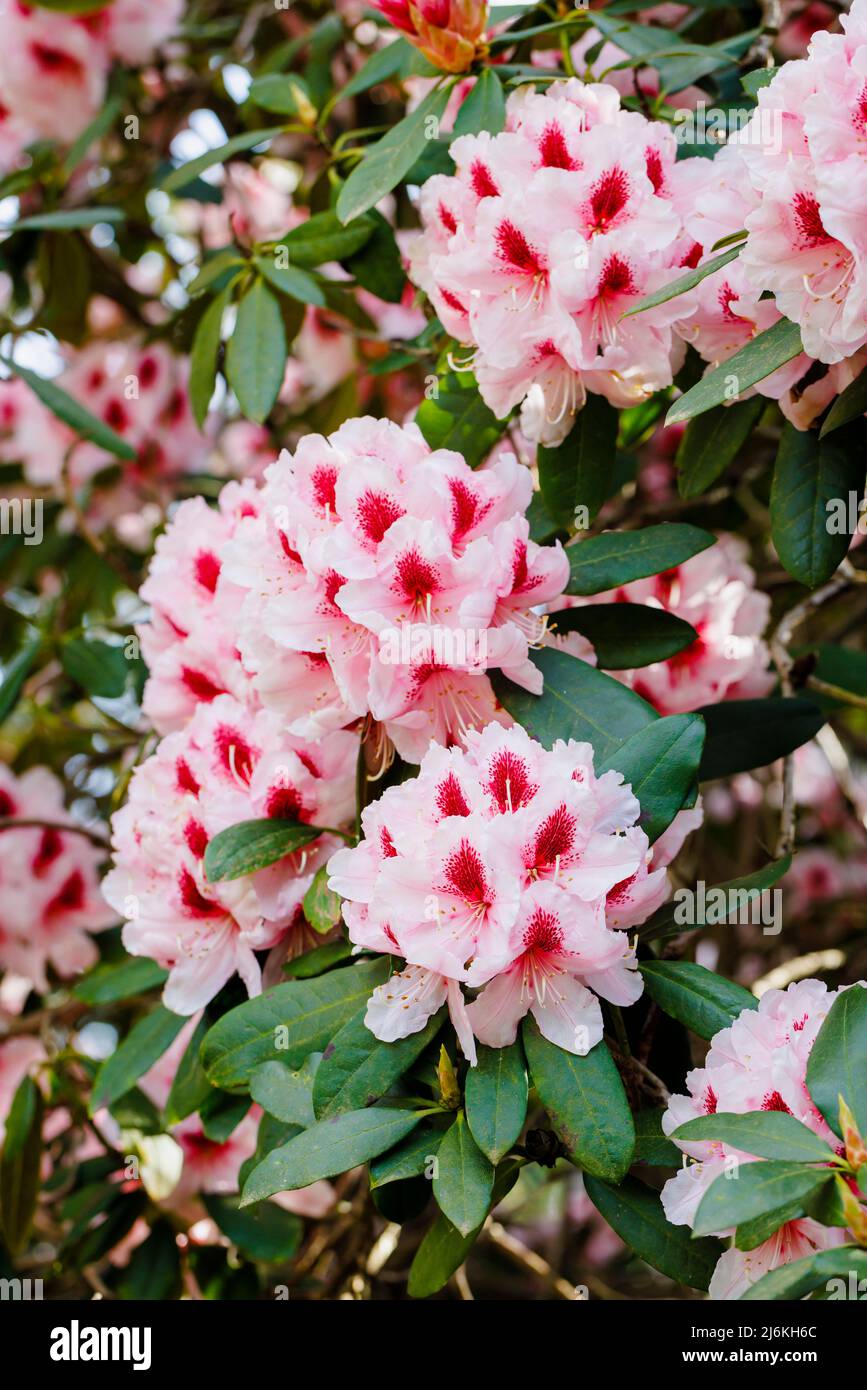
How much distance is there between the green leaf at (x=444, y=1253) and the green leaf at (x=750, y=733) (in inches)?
17.3

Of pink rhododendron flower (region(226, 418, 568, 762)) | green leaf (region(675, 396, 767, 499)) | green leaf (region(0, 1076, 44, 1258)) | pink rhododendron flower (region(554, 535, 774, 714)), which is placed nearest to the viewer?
pink rhododendron flower (region(226, 418, 568, 762))

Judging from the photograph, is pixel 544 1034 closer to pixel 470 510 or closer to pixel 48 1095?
pixel 470 510

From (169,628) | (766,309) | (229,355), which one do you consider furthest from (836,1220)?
(229,355)

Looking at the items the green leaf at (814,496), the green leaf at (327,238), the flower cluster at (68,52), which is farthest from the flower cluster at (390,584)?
the flower cluster at (68,52)

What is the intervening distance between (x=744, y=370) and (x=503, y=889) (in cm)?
43

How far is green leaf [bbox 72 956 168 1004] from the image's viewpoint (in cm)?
144

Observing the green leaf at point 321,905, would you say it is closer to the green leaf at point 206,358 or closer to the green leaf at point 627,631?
the green leaf at point 627,631

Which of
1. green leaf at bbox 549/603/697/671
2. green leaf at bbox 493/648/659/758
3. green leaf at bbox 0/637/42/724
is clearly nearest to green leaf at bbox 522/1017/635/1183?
green leaf at bbox 493/648/659/758

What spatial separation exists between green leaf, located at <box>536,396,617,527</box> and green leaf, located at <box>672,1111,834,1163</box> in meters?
0.57

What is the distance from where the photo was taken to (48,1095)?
1808 mm

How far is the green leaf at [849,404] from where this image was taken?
41.2 inches

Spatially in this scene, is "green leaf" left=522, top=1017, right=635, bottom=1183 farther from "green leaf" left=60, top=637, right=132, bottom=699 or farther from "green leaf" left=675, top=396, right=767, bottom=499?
"green leaf" left=60, top=637, right=132, bottom=699

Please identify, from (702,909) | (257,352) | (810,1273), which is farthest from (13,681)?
(810,1273)

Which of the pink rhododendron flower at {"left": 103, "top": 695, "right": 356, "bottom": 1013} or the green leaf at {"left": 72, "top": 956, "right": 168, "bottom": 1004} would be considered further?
the green leaf at {"left": 72, "top": 956, "right": 168, "bottom": 1004}
